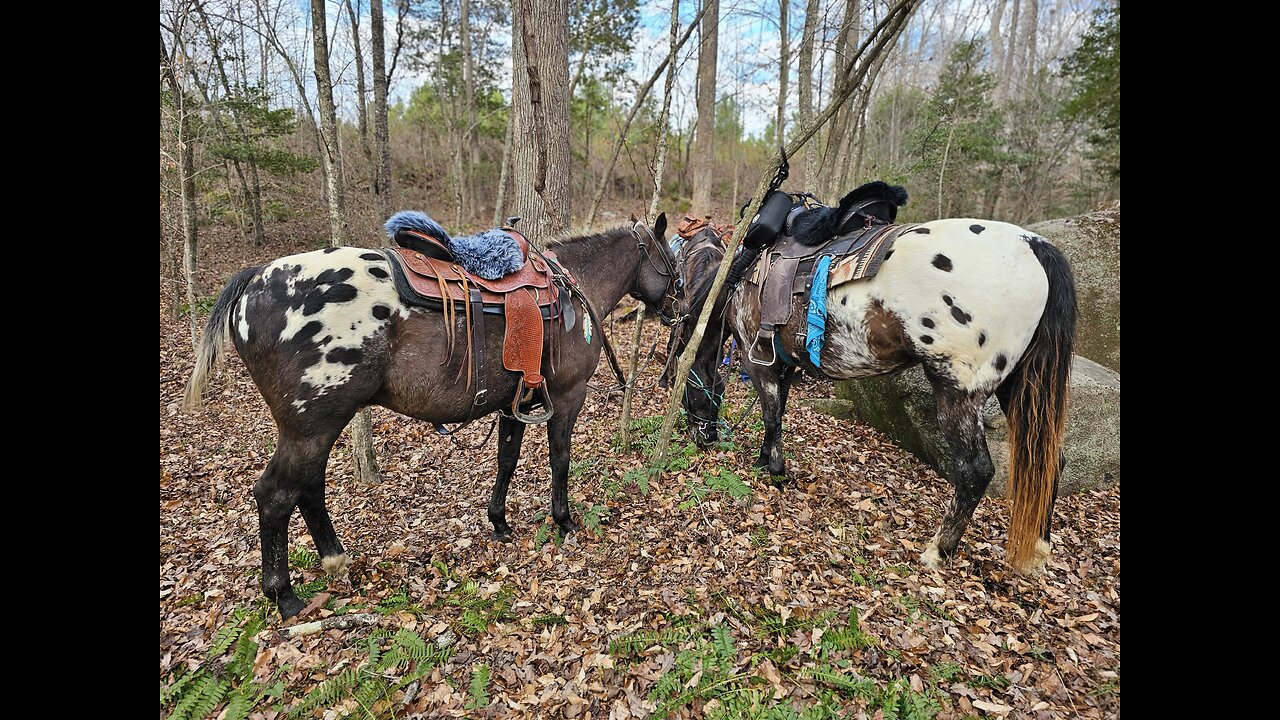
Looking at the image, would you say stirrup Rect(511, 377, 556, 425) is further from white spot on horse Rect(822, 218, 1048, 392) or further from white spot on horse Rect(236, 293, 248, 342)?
white spot on horse Rect(822, 218, 1048, 392)

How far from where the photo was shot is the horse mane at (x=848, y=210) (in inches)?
154

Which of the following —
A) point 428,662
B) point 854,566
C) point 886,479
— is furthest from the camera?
point 886,479

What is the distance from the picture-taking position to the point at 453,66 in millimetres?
17500

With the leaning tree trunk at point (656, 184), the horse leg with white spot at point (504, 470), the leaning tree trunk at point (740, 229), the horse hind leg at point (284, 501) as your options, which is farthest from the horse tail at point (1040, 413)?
the horse hind leg at point (284, 501)

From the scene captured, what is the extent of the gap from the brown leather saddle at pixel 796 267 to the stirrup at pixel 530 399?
1983 millimetres

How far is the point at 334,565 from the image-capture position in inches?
131

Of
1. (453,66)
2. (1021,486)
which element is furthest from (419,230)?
(453,66)

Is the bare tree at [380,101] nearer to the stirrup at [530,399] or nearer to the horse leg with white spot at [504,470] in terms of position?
the horse leg with white spot at [504,470]

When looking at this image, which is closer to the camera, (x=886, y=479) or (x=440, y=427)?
(x=440, y=427)

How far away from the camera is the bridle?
4.25 metres

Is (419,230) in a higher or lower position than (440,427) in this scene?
higher
